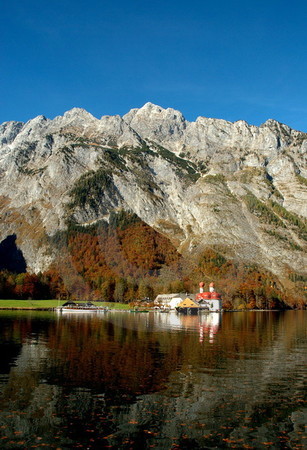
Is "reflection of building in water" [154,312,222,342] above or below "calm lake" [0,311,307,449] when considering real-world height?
below

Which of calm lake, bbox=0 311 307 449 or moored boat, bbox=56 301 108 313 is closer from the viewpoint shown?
calm lake, bbox=0 311 307 449

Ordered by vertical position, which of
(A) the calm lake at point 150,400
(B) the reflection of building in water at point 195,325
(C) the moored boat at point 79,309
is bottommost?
(C) the moored boat at point 79,309

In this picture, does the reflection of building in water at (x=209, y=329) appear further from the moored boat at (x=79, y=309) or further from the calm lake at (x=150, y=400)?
the moored boat at (x=79, y=309)

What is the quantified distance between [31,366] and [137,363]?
10.9 meters

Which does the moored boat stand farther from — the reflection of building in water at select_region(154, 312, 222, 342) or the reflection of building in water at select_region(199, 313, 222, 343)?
the reflection of building in water at select_region(199, 313, 222, 343)

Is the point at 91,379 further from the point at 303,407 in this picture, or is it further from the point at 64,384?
the point at 303,407

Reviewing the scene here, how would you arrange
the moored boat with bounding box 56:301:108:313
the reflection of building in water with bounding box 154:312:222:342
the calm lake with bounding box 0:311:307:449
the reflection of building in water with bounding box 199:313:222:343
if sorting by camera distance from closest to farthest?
the calm lake with bounding box 0:311:307:449 < the reflection of building in water with bounding box 199:313:222:343 < the reflection of building in water with bounding box 154:312:222:342 < the moored boat with bounding box 56:301:108:313

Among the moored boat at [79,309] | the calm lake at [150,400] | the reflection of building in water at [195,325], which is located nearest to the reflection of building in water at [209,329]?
the reflection of building in water at [195,325]

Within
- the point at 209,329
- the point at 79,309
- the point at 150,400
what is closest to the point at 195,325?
the point at 209,329

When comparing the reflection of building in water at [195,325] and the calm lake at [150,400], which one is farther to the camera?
the reflection of building in water at [195,325]

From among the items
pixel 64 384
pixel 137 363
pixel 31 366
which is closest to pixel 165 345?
pixel 137 363

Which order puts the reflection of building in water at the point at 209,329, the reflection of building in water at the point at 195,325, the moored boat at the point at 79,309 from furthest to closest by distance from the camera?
the moored boat at the point at 79,309, the reflection of building in water at the point at 195,325, the reflection of building in water at the point at 209,329

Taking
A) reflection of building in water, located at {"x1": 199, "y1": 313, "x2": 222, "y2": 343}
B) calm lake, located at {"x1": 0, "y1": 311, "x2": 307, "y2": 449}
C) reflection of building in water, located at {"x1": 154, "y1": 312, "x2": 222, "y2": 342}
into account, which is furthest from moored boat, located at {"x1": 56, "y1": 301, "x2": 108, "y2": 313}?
calm lake, located at {"x1": 0, "y1": 311, "x2": 307, "y2": 449}

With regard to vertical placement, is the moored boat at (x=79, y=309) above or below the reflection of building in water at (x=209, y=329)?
below
